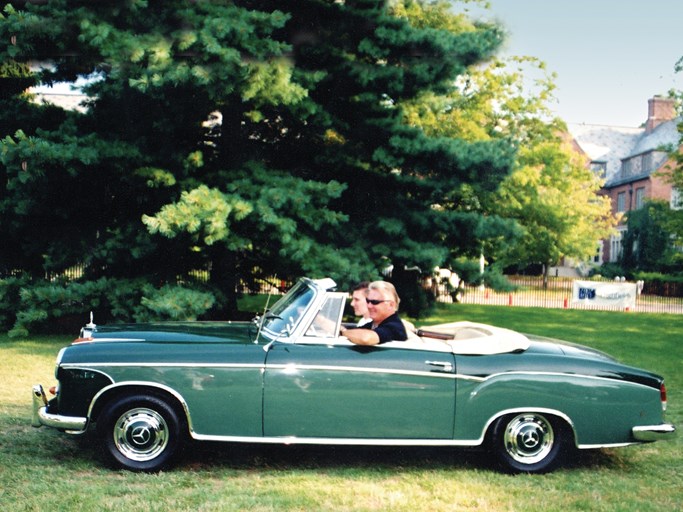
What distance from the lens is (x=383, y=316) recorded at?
597 cm

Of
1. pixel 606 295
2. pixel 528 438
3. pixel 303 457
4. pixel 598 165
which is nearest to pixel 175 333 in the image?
pixel 303 457

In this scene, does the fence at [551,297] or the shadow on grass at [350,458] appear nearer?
the shadow on grass at [350,458]

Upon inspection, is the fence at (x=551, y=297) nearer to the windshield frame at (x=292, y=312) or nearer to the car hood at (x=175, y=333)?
the car hood at (x=175, y=333)

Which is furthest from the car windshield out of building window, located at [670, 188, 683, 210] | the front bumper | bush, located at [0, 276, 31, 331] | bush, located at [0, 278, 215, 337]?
building window, located at [670, 188, 683, 210]

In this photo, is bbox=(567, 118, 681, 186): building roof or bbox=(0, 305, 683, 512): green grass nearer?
bbox=(0, 305, 683, 512): green grass

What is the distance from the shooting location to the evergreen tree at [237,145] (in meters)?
12.3

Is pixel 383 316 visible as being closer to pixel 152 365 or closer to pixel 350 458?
pixel 350 458

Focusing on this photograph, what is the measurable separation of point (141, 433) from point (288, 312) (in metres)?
1.53

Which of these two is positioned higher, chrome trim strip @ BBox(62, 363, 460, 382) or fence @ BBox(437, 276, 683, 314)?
chrome trim strip @ BBox(62, 363, 460, 382)

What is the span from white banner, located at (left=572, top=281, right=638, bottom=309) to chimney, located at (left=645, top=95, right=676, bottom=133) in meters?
31.9

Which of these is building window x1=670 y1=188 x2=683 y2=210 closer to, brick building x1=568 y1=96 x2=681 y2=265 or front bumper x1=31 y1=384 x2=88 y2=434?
brick building x1=568 y1=96 x2=681 y2=265

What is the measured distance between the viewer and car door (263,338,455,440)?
5.46 meters

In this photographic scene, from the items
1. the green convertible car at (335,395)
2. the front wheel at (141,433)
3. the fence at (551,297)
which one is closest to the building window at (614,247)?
the fence at (551,297)

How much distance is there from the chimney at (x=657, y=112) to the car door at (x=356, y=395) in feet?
183
